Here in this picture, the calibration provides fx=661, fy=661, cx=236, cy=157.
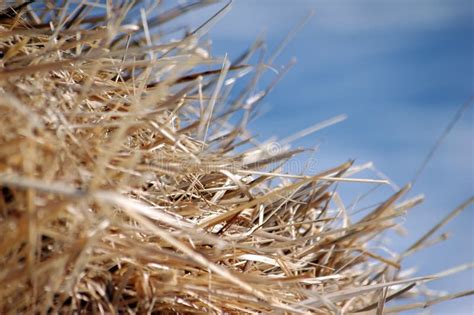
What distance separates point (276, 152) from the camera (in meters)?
1.03

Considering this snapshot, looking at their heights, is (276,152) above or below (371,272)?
above

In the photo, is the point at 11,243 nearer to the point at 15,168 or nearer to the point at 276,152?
the point at 15,168

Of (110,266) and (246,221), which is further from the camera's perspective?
(246,221)

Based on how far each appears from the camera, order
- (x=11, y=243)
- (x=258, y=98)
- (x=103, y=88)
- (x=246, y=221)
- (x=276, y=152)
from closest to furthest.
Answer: (x=11, y=243), (x=103, y=88), (x=246, y=221), (x=276, y=152), (x=258, y=98)

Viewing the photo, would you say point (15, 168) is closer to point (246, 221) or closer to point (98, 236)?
point (98, 236)

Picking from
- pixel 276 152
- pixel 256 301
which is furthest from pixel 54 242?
pixel 276 152

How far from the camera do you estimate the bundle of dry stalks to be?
22.5 inches

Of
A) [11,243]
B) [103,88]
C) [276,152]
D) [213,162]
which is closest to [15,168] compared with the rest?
[11,243]

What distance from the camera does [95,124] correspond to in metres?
0.69

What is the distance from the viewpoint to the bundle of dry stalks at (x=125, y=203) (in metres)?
0.57

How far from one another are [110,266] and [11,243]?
13 cm

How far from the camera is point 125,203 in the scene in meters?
0.50

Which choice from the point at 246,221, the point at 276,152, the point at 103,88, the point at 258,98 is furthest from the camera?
the point at 258,98

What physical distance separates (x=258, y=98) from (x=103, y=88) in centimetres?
42
